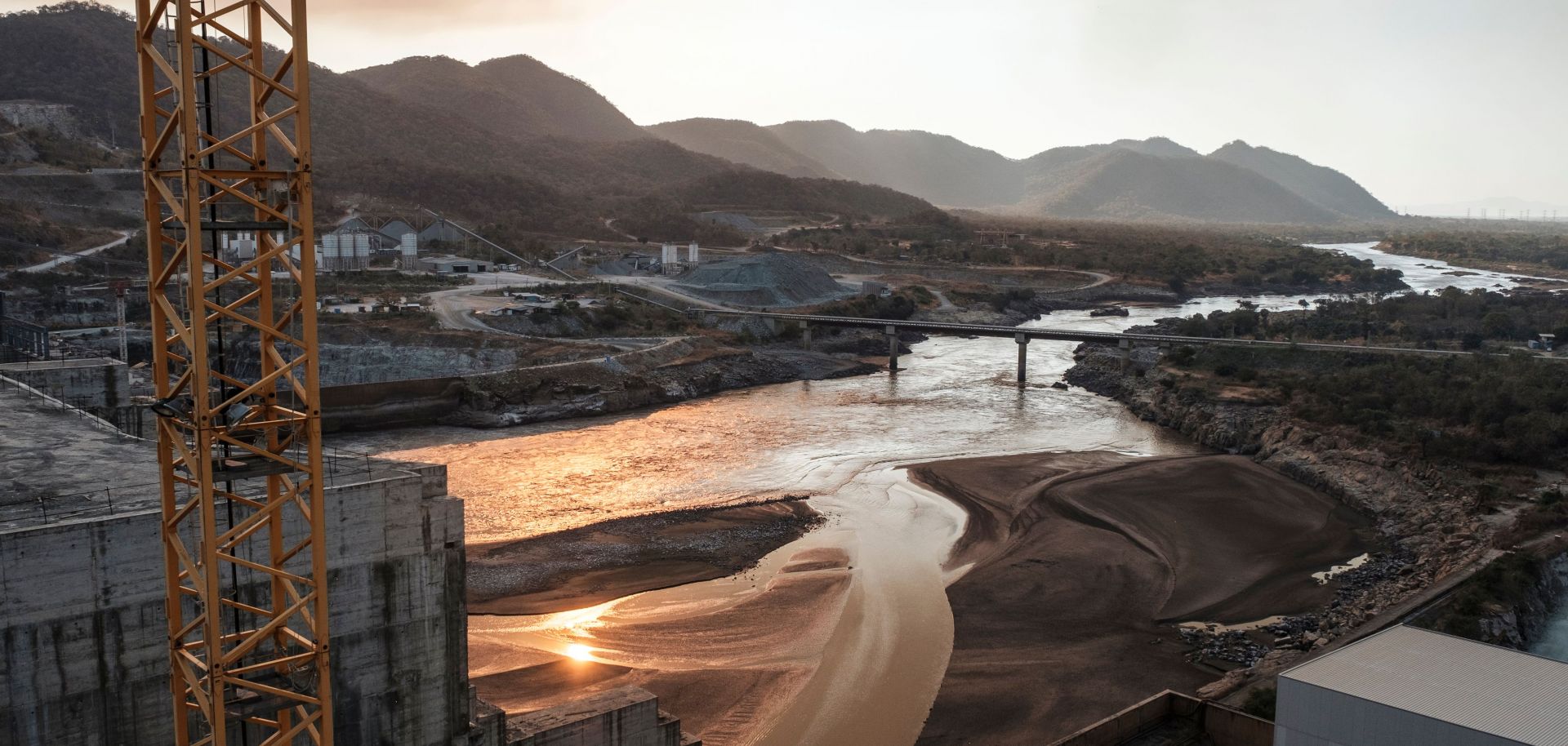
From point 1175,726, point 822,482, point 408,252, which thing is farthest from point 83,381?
point 408,252

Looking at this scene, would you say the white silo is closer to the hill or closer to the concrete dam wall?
Result: the hill

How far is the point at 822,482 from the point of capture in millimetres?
40406

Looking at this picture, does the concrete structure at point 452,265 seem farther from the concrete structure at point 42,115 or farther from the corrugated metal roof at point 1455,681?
the corrugated metal roof at point 1455,681

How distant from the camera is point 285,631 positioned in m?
10.7

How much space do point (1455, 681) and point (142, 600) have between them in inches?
663

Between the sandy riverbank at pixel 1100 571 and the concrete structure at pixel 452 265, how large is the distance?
166ft

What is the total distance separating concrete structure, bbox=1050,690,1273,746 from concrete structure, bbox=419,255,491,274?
2753 inches

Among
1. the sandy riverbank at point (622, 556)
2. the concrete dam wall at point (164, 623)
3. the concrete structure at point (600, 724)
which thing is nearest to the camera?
the concrete dam wall at point (164, 623)

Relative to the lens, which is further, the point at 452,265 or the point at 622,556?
the point at 452,265

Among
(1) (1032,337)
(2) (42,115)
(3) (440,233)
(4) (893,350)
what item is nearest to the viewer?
(1) (1032,337)

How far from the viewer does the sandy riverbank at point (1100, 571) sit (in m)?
23.3

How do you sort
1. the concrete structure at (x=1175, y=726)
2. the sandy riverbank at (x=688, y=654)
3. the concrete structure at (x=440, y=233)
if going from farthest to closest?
1. the concrete structure at (x=440, y=233)
2. the sandy riverbank at (x=688, y=654)
3. the concrete structure at (x=1175, y=726)

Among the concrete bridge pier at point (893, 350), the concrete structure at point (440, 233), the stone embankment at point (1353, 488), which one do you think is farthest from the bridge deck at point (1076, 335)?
the concrete structure at point (440, 233)

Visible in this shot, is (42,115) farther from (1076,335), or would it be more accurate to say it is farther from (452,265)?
(1076,335)
